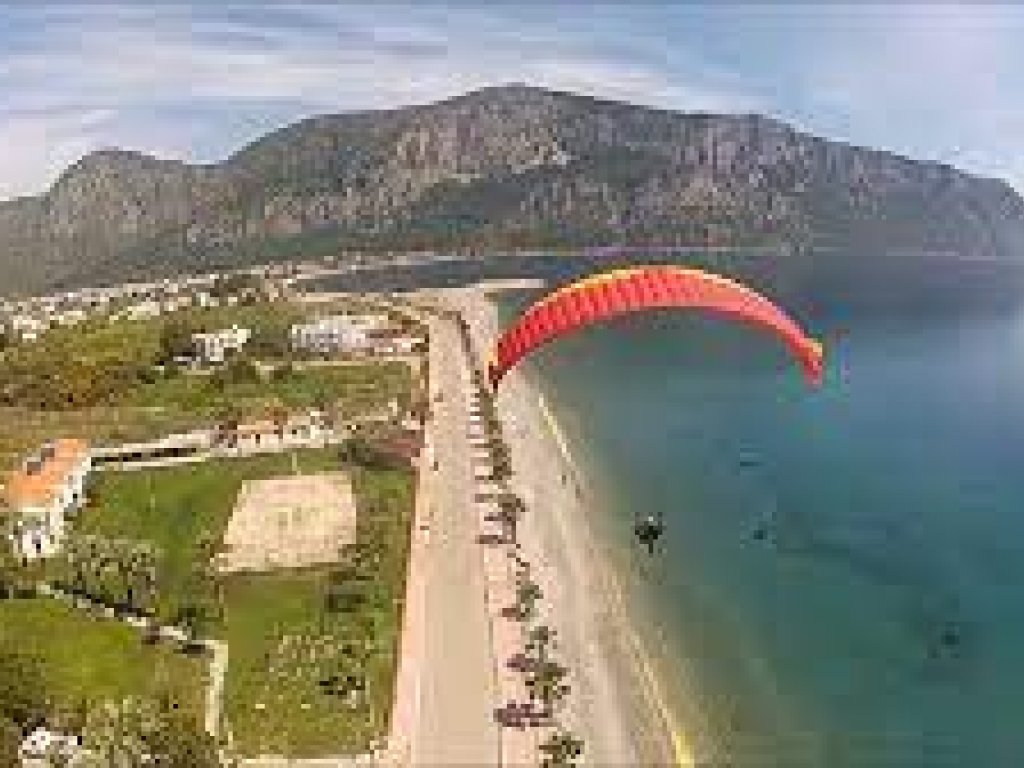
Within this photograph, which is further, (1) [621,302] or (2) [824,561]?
(2) [824,561]

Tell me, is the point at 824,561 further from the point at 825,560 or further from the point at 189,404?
the point at 189,404

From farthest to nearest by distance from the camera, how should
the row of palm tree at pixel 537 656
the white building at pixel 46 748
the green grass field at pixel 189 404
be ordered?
the green grass field at pixel 189 404 → the row of palm tree at pixel 537 656 → the white building at pixel 46 748

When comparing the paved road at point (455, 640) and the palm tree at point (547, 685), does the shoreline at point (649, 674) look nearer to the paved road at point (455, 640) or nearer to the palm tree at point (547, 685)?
the palm tree at point (547, 685)

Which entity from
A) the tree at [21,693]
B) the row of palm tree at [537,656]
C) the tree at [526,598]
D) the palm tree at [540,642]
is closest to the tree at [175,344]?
the row of palm tree at [537,656]

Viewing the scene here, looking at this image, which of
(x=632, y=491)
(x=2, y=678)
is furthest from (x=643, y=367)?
(x=2, y=678)

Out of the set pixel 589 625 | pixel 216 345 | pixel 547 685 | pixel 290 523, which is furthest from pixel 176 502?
pixel 216 345

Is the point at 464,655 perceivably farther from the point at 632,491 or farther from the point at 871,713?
the point at 632,491
